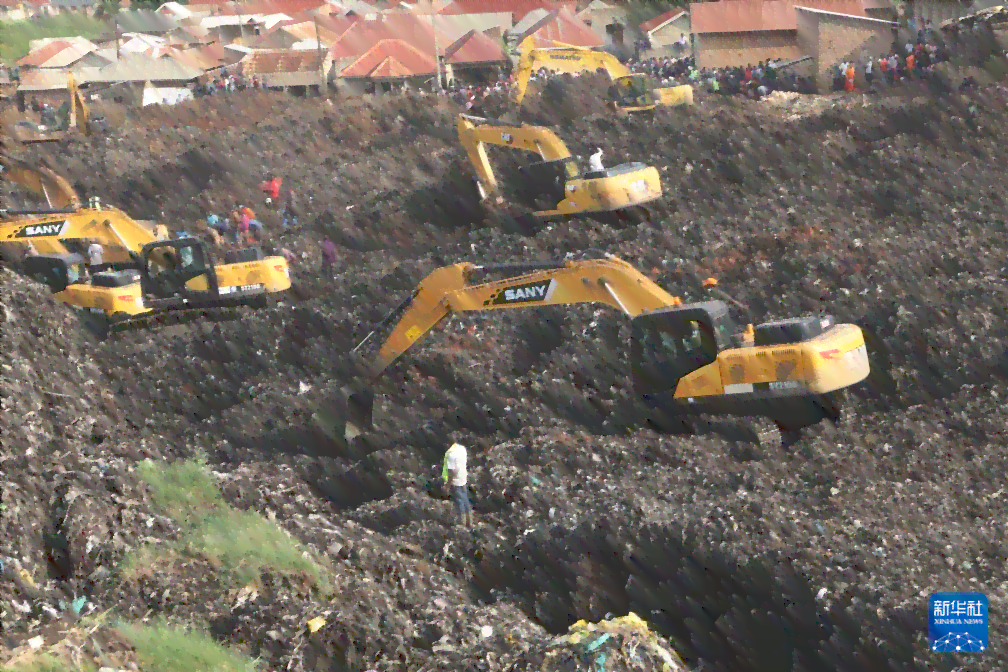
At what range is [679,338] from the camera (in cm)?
1169

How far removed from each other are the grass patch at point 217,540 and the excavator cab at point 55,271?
7876 millimetres

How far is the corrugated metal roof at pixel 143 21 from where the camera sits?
2950 inches

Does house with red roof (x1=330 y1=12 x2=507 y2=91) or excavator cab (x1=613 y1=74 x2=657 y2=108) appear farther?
house with red roof (x1=330 y1=12 x2=507 y2=91)

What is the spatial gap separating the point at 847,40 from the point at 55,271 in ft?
74.1

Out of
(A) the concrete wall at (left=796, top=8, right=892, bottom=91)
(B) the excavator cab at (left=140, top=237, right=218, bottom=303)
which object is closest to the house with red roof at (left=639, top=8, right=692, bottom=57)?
(A) the concrete wall at (left=796, top=8, right=892, bottom=91)

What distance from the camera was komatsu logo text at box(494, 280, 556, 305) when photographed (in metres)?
12.2

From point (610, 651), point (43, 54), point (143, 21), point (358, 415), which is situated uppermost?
point (143, 21)

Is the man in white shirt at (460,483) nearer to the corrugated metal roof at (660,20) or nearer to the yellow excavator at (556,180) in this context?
the yellow excavator at (556,180)

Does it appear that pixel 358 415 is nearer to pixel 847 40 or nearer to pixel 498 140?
pixel 498 140

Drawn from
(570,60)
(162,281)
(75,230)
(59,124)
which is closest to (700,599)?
(162,281)

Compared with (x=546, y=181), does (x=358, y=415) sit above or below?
below

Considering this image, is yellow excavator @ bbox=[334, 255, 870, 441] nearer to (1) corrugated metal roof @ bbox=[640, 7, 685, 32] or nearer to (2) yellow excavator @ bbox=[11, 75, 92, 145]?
(2) yellow excavator @ bbox=[11, 75, 92, 145]

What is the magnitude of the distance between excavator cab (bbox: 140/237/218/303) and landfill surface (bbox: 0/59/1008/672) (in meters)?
0.64

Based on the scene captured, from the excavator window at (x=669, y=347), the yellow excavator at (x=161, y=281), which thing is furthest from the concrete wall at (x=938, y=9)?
the excavator window at (x=669, y=347)
